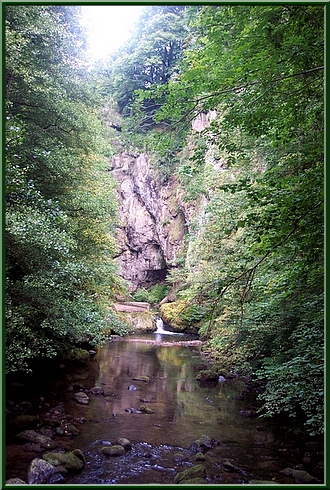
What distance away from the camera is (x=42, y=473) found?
13.6 ft

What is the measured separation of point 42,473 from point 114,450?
1194 millimetres

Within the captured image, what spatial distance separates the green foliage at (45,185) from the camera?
16.1 feet

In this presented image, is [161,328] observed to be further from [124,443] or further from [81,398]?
[124,443]

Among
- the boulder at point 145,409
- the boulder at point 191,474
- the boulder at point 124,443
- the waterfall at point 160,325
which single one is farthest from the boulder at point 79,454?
the waterfall at point 160,325

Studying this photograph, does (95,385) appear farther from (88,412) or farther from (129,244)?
(129,244)

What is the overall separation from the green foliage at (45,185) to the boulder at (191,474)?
8.40 feet

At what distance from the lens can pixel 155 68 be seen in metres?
11.6

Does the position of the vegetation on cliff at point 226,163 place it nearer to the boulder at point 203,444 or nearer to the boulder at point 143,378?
the boulder at point 203,444

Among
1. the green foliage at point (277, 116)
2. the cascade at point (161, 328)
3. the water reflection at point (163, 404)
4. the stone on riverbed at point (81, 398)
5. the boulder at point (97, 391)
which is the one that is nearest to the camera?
the green foliage at point (277, 116)

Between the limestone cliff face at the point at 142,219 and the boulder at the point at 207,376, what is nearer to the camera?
the boulder at the point at 207,376

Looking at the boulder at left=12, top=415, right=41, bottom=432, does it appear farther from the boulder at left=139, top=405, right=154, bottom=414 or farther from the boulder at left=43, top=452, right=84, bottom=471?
the boulder at left=139, top=405, right=154, bottom=414

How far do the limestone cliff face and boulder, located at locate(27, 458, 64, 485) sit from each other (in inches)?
870

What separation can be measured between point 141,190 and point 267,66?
25518 mm

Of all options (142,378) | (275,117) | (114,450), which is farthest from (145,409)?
(275,117)
